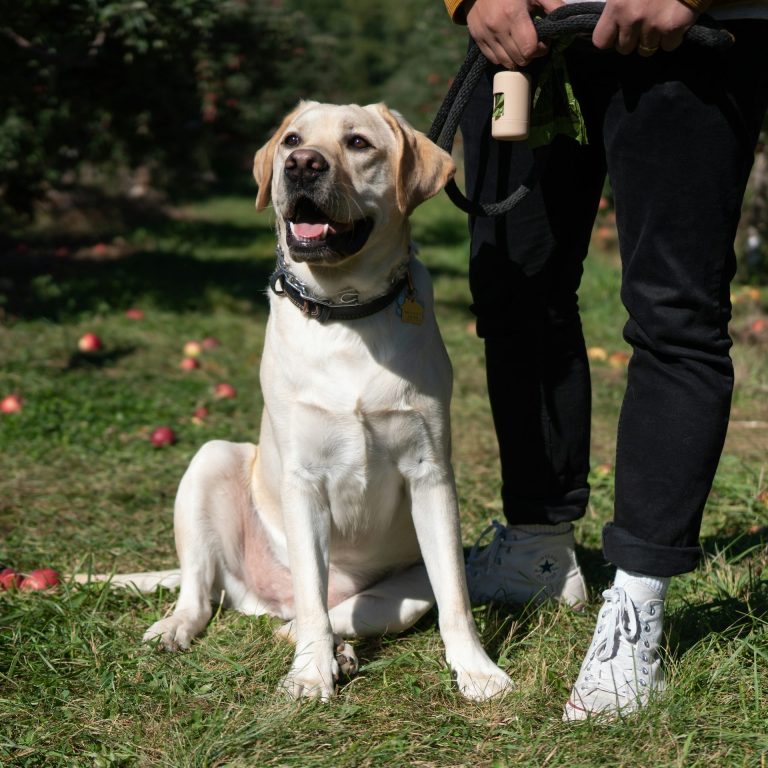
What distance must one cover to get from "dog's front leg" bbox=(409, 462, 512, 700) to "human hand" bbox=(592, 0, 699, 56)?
110cm

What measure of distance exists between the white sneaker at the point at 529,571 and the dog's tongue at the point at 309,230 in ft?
3.52

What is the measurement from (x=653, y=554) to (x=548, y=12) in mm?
1256

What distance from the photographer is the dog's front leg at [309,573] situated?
7.86ft

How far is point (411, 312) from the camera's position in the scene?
2533 millimetres

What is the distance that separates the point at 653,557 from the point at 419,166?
1.19 metres

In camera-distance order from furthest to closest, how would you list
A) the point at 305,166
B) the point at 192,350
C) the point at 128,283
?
the point at 128,283 < the point at 192,350 < the point at 305,166

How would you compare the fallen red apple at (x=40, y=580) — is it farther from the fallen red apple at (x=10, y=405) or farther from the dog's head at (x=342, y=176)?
the fallen red apple at (x=10, y=405)

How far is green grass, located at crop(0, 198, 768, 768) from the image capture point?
2076 millimetres

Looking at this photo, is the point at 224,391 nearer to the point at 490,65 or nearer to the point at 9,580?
the point at 9,580

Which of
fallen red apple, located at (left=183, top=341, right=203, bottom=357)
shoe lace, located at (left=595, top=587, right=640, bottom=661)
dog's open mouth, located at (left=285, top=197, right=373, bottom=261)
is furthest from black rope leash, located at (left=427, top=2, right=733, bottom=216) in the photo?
fallen red apple, located at (left=183, top=341, right=203, bottom=357)

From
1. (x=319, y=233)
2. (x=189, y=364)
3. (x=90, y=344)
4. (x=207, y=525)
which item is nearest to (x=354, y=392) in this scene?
(x=319, y=233)

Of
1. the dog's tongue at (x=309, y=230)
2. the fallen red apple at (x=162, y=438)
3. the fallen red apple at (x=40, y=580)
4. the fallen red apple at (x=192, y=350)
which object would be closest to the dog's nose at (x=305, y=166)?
the dog's tongue at (x=309, y=230)

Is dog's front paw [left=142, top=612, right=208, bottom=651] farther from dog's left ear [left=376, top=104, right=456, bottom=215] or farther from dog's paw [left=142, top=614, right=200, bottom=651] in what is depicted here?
dog's left ear [left=376, top=104, right=456, bottom=215]

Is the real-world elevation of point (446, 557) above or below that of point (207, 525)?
above
